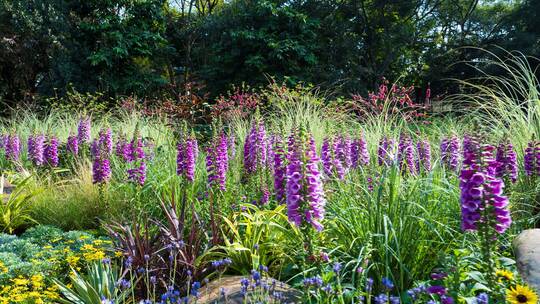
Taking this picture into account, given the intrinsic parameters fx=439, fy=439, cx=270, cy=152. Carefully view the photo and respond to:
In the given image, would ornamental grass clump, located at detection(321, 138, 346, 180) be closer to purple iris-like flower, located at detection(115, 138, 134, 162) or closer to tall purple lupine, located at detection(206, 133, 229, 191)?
tall purple lupine, located at detection(206, 133, 229, 191)

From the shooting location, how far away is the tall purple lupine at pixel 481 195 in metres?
1.83

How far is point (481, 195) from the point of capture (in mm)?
1830

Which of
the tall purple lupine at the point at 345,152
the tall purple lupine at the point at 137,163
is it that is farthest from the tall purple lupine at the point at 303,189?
the tall purple lupine at the point at 137,163

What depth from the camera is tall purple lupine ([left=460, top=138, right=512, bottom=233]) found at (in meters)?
1.83

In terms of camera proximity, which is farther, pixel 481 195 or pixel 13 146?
pixel 13 146

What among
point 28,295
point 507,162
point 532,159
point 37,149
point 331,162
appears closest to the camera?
point 28,295

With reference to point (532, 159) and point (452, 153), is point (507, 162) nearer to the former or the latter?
point (532, 159)

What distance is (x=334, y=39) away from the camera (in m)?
17.5

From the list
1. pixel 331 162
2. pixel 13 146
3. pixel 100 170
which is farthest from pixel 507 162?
pixel 13 146

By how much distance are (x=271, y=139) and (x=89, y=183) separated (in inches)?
92.3

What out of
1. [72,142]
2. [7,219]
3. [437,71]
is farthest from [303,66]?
[7,219]

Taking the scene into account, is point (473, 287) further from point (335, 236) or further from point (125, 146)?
point (125, 146)

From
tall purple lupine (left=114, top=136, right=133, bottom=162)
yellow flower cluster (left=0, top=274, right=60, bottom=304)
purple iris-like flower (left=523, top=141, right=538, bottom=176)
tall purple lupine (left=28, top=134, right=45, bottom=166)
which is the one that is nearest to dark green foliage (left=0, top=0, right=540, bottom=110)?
tall purple lupine (left=28, top=134, right=45, bottom=166)

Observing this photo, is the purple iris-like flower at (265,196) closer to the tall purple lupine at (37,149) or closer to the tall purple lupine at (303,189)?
the tall purple lupine at (303,189)
